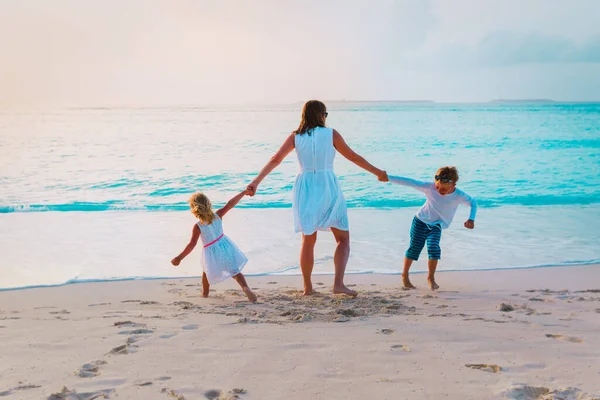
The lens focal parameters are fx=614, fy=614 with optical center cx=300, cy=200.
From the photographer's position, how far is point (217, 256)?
545 cm

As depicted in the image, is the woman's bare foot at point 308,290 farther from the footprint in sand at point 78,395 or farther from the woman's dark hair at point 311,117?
the footprint in sand at point 78,395

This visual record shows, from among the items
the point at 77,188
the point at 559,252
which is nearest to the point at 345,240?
the point at 559,252

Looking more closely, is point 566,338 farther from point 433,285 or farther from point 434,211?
point 434,211

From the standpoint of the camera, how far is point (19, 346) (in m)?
3.80

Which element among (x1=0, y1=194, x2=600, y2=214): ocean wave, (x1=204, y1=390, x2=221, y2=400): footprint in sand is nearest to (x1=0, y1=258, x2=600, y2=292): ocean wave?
(x1=204, y1=390, x2=221, y2=400): footprint in sand

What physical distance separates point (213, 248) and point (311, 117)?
1451mm

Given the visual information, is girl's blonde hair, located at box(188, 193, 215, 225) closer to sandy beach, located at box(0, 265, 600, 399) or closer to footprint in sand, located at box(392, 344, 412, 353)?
sandy beach, located at box(0, 265, 600, 399)

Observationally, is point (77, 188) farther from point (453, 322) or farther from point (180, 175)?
point (453, 322)

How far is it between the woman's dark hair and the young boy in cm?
92

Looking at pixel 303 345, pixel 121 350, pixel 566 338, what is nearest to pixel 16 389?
pixel 121 350

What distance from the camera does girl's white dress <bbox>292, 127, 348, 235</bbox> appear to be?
17.2ft

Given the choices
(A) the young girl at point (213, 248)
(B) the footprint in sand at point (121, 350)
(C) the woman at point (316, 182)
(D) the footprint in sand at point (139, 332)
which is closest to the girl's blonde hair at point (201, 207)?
(A) the young girl at point (213, 248)

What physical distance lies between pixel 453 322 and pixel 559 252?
→ 152 inches

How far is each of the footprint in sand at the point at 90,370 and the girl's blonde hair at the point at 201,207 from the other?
205 centimetres
